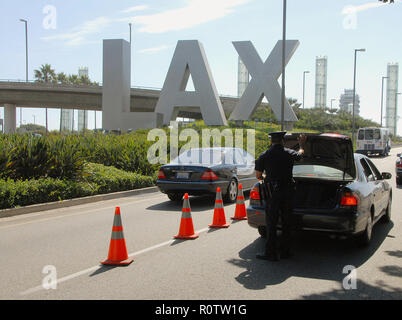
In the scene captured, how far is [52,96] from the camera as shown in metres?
56.0

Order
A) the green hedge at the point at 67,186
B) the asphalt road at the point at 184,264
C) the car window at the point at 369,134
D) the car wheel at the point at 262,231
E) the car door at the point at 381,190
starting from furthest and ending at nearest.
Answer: the car window at the point at 369,134 < the green hedge at the point at 67,186 < the car door at the point at 381,190 < the car wheel at the point at 262,231 < the asphalt road at the point at 184,264

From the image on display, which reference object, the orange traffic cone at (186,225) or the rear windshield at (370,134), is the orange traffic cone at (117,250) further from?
the rear windshield at (370,134)

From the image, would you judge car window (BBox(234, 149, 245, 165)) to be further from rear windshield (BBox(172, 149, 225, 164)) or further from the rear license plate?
the rear license plate

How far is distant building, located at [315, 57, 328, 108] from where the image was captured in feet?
475

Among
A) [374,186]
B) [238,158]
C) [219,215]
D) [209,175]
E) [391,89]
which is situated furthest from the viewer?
[391,89]

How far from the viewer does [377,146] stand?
1690 inches

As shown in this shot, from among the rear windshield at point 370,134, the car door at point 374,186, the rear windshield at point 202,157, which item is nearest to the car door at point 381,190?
the car door at point 374,186

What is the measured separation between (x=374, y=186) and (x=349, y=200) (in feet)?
4.86

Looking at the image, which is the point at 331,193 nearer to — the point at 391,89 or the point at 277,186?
the point at 277,186

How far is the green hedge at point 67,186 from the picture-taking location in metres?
10.8

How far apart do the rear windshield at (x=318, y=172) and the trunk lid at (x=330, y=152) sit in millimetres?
34

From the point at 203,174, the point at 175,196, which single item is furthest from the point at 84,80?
the point at 203,174
